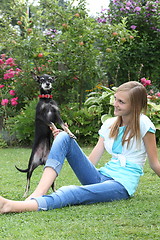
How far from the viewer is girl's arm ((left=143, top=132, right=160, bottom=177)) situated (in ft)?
10.4

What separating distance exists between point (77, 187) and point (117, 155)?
0.50m

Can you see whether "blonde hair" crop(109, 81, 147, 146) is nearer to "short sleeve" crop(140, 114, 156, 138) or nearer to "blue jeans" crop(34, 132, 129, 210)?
"short sleeve" crop(140, 114, 156, 138)

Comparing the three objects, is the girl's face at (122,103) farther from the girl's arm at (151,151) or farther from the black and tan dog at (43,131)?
the black and tan dog at (43,131)

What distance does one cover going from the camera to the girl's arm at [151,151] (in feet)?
10.4

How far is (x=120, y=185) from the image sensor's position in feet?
10.7

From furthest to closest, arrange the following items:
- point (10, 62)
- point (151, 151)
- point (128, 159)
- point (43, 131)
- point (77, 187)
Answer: point (10, 62) → point (43, 131) → point (128, 159) → point (151, 151) → point (77, 187)

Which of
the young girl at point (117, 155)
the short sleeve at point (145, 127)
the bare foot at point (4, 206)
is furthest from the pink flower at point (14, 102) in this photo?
the bare foot at point (4, 206)

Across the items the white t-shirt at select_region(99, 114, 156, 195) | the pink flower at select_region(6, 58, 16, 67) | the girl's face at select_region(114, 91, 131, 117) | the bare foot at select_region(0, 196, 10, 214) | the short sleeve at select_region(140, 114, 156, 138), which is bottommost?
the bare foot at select_region(0, 196, 10, 214)

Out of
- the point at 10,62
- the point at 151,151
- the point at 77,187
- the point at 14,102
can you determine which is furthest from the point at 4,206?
the point at 10,62

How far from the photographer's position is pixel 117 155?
11.0ft

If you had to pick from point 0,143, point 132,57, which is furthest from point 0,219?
point 132,57

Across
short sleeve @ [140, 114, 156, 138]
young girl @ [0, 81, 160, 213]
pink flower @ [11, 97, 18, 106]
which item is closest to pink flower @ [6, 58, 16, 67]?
pink flower @ [11, 97, 18, 106]

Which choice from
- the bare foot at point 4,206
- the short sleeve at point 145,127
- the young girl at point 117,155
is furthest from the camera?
the short sleeve at point 145,127

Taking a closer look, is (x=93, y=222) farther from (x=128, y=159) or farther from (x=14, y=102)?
(x=14, y=102)
